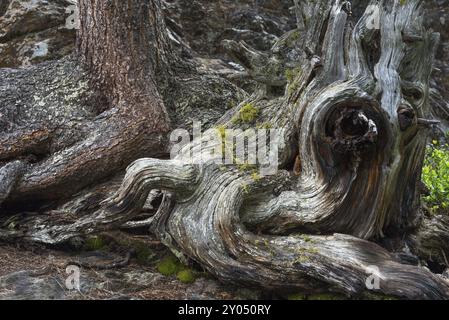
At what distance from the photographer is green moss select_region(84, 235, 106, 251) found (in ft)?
23.2

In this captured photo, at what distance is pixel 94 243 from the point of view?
23.2ft

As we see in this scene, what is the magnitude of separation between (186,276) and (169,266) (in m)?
0.37

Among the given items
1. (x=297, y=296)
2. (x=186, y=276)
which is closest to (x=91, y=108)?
(x=186, y=276)

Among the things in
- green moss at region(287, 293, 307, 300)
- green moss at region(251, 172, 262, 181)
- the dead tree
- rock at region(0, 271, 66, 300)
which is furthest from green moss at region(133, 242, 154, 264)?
green moss at region(287, 293, 307, 300)

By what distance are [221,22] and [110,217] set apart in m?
7.75

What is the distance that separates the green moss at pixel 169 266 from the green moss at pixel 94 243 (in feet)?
3.09

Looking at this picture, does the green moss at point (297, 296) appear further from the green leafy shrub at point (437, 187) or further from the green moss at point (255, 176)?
the green leafy shrub at point (437, 187)

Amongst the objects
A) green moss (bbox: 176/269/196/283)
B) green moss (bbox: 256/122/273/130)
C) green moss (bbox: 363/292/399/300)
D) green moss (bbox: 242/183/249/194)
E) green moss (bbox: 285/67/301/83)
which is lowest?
green moss (bbox: 176/269/196/283)

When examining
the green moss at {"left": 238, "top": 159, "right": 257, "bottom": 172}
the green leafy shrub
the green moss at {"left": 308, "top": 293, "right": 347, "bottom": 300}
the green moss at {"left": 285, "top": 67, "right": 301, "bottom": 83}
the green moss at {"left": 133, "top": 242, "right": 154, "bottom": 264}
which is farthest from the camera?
the green leafy shrub

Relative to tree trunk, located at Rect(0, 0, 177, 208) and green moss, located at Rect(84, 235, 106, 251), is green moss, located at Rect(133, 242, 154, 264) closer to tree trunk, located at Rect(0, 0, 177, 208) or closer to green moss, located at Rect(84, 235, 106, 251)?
green moss, located at Rect(84, 235, 106, 251)

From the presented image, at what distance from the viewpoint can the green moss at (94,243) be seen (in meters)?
7.06

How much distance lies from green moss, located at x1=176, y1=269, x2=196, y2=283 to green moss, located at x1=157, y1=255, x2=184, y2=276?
0.43ft

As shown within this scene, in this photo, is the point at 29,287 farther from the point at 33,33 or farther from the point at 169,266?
the point at 33,33
